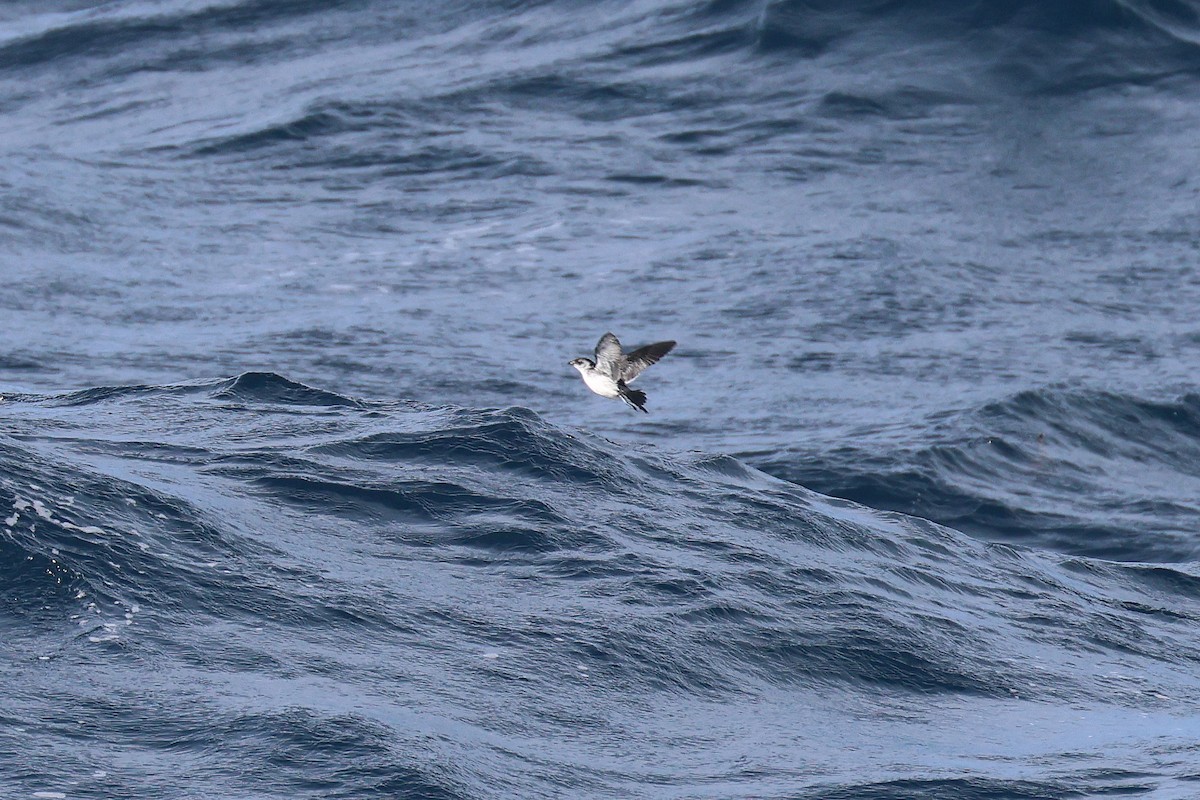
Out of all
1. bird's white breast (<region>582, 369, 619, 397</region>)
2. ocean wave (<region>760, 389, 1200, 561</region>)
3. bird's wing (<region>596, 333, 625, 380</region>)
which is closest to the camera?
bird's wing (<region>596, 333, 625, 380</region>)

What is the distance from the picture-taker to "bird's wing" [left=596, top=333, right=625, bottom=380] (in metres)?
Answer: 11.0

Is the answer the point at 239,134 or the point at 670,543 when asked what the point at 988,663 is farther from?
the point at 239,134

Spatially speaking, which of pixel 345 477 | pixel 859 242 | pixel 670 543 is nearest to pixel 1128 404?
pixel 859 242

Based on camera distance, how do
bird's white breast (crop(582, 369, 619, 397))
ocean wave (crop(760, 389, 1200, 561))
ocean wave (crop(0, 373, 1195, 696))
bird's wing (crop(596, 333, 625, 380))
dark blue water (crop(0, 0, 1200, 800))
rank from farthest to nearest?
ocean wave (crop(760, 389, 1200, 561)), ocean wave (crop(0, 373, 1195, 696)), bird's white breast (crop(582, 369, 619, 397)), bird's wing (crop(596, 333, 625, 380)), dark blue water (crop(0, 0, 1200, 800))

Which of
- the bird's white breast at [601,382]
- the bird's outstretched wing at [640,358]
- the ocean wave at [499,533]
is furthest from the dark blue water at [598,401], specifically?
the bird's outstretched wing at [640,358]

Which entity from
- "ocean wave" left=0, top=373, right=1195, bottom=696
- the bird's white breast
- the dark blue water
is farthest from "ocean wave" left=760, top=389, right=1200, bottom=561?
the bird's white breast

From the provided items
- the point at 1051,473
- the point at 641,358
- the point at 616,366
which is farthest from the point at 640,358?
the point at 1051,473

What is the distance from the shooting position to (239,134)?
29.9 m

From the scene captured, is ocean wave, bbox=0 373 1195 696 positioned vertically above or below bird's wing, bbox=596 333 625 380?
below

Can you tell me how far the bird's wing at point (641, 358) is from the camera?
11.2 metres

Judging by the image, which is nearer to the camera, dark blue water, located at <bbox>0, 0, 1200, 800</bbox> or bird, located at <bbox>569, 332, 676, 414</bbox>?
dark blue water, located at <bbox>0, 0, 1200, 800</bbox>

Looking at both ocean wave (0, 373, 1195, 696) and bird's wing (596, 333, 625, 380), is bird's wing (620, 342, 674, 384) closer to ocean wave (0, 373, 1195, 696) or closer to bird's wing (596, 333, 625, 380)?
bird's wing (596, 333, 625, 380)

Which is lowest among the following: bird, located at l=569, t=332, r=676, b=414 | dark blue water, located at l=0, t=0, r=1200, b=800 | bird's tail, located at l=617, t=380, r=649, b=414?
dark blue water, located at l=0, t=0, r=1200, b=800

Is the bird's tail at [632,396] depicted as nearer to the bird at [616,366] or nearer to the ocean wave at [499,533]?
the bird at [616,366]
